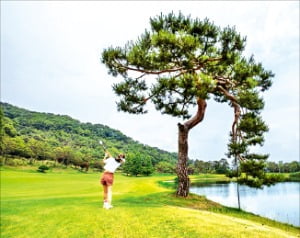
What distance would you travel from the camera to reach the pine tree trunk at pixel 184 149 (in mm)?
15500

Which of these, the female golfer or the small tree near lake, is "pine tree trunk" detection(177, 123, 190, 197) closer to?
the small tree near lake

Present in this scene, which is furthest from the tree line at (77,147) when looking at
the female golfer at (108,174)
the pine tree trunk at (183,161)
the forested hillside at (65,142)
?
the female golfer at (108,174)

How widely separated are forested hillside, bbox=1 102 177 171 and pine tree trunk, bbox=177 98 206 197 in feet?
62.3

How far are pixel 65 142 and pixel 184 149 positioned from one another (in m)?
44.0

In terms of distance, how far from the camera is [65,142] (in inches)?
2222

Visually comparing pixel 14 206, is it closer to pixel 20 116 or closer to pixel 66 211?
pixel 66 211

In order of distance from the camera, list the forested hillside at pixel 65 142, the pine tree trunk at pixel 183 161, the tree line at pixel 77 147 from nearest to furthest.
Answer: the pine tree trunk at pixel 183 161, the tree line at pixel 77 147, the forested hillside at pixel 65 142

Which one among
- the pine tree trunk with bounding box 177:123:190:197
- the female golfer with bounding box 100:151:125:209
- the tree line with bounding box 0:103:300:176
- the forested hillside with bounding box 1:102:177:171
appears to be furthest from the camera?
the forested hillside with bounding box 1:102:177:171

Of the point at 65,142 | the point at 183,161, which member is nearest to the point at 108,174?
the point at 183,161

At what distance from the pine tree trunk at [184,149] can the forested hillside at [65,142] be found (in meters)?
19.0

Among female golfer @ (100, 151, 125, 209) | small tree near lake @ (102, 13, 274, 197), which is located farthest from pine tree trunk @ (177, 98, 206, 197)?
female golfer @ (100, 151, 125, 209)

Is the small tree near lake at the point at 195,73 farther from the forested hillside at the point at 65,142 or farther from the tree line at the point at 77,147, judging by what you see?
the forested hillside at the point at 65,142

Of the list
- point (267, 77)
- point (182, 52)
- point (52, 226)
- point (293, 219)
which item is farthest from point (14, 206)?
point (293, 219)

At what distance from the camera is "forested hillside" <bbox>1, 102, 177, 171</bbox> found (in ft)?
135
